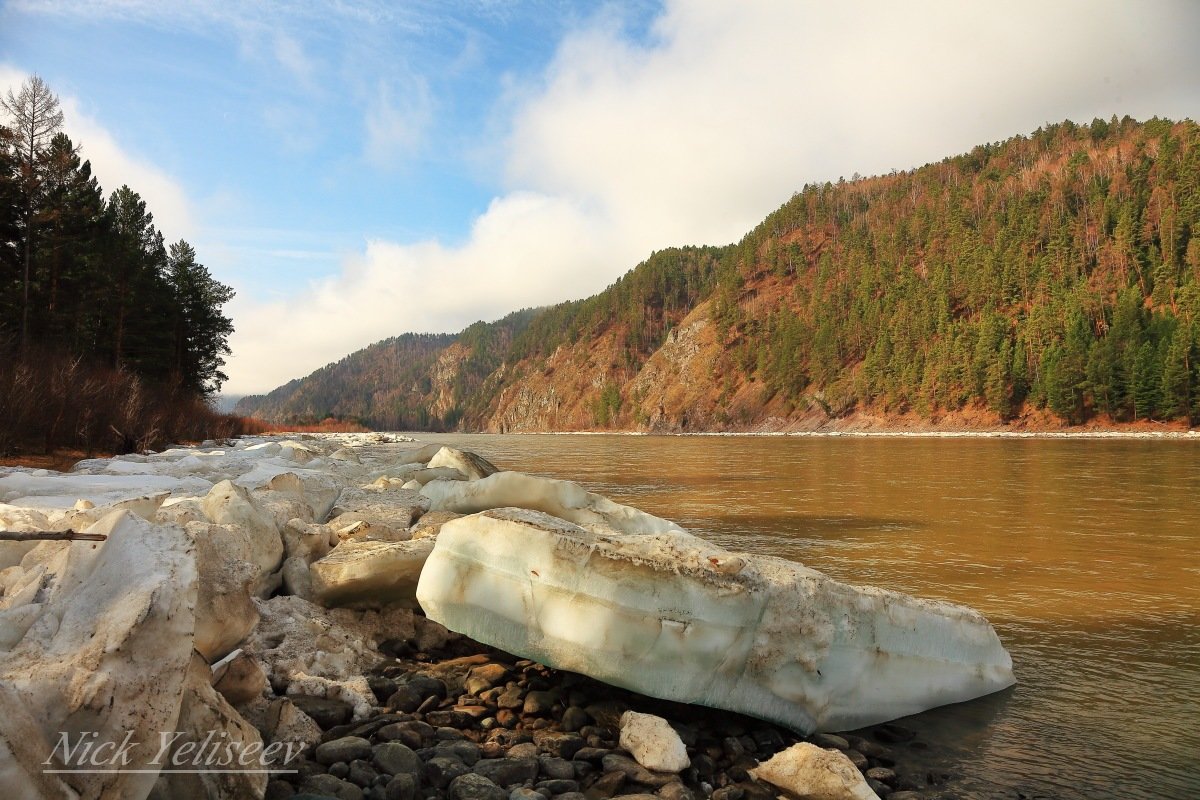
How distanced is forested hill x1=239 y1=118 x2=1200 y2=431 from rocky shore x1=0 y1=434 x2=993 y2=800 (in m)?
65.8

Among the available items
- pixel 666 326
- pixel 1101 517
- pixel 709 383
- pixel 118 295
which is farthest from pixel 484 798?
pixel 666 326

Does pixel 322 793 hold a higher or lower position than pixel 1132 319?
lower

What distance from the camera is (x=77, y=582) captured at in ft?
8.70

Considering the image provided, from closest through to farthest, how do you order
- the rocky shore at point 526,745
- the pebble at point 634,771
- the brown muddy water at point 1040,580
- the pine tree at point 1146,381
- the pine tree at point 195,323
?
the rocky shore at point 526,745 → the pebble at point 634,771 → the brown muddy water at point 1040,580 → the pine tree at point 195,323 → the pine tree at point 1146,381

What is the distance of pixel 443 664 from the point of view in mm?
4723

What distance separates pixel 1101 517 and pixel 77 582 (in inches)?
582

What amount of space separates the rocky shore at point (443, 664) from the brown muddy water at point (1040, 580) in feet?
1.48

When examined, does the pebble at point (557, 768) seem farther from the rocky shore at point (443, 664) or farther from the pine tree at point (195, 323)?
the pine tree at point (195, 323)

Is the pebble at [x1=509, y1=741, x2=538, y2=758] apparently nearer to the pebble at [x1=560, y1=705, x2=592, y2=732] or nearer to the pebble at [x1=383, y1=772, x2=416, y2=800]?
the pebble at [x1=560, y1=705, x2=592, y2=732]

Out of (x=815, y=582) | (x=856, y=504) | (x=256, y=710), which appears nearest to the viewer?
(x=256, y=710)

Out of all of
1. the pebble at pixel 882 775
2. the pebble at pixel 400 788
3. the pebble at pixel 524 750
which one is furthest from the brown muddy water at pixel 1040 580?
the pebble at pixel 400 788

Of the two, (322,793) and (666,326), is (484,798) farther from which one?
(666,326)

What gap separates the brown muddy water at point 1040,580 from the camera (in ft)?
12.6

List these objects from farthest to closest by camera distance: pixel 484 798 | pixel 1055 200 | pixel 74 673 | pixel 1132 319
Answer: pixel 1055 200 < pixel 1132 319 < pixel 484 798 < pixel 74 673
